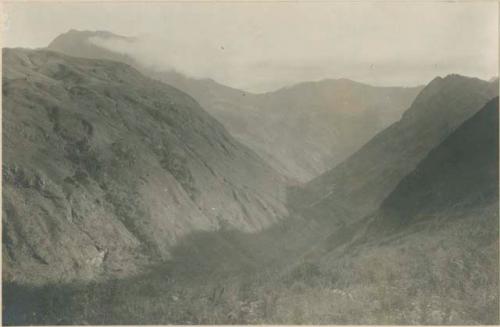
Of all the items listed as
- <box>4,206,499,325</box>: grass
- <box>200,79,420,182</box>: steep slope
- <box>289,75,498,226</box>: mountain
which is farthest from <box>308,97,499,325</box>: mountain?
<box>200,79,420,182</box>: steep slope

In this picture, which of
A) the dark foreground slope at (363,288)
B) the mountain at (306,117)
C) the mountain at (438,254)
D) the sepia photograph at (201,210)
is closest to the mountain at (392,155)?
the sepia photograph at (201,210)

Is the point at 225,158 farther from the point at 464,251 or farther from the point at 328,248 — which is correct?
the point at 464,251

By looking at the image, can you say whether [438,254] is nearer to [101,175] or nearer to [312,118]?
[101,175]

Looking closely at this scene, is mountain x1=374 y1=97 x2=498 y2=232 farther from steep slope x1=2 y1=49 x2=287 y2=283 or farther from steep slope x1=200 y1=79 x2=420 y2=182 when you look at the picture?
steep slope x1=200 y1=79 x2=420 y2=182

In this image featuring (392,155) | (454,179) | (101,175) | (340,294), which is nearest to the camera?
(340,294)

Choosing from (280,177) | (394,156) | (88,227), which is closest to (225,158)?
(280,177)

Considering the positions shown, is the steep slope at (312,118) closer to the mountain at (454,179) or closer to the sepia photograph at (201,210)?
the sepia photograph at (201,210)

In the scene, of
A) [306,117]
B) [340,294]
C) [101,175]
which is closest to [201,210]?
[101,175]
